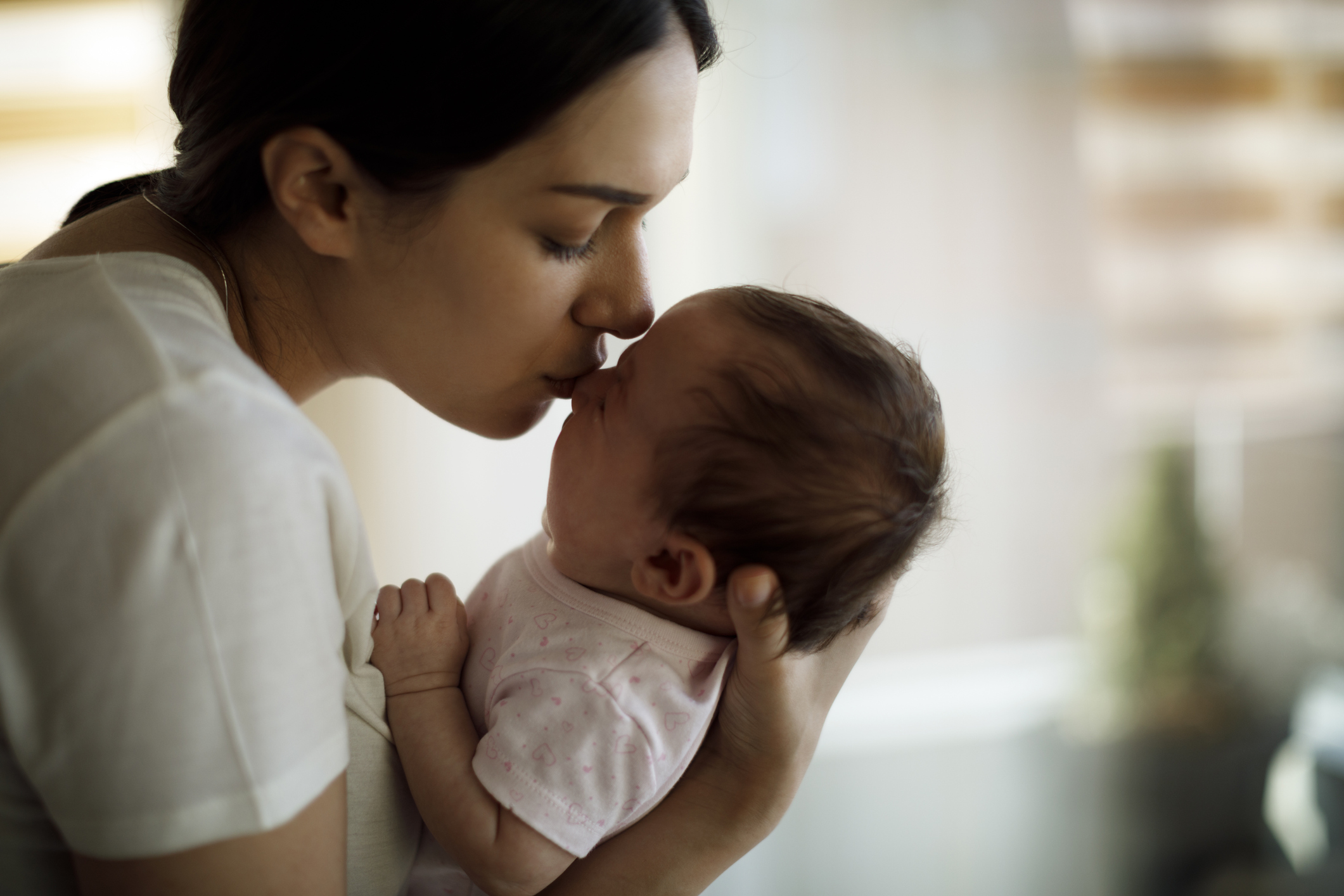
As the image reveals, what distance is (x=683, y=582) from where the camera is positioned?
1057 mm

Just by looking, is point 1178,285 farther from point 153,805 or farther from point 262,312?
point 153,805

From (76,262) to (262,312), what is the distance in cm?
25

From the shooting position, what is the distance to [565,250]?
1040 millimetres

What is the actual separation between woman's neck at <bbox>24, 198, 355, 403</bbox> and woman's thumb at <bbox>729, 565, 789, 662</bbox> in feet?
1.84

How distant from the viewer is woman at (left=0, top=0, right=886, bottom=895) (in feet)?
2.22

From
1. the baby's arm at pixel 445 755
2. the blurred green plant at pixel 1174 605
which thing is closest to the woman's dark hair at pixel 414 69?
the baby's arm at pixel 445 755

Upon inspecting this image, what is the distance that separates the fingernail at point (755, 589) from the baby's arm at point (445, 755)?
1.03 feet

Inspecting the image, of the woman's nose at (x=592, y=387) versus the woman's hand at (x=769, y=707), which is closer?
the woman's hand at (x=769, y=707)

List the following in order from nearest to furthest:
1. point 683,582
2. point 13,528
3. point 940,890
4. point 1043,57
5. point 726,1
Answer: point 13,528 < point 683,582 < point 726,1 < point 1043,57 < point 940,890

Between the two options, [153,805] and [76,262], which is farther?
[76,262]

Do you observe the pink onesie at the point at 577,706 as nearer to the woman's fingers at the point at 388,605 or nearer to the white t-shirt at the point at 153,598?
the woman's fingers at the point at 388,605

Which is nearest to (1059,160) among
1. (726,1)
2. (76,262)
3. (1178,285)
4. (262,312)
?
(1178,285)

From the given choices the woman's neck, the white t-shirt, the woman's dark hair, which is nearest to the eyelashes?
the woman's dark hair

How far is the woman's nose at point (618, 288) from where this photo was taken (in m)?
1.08
